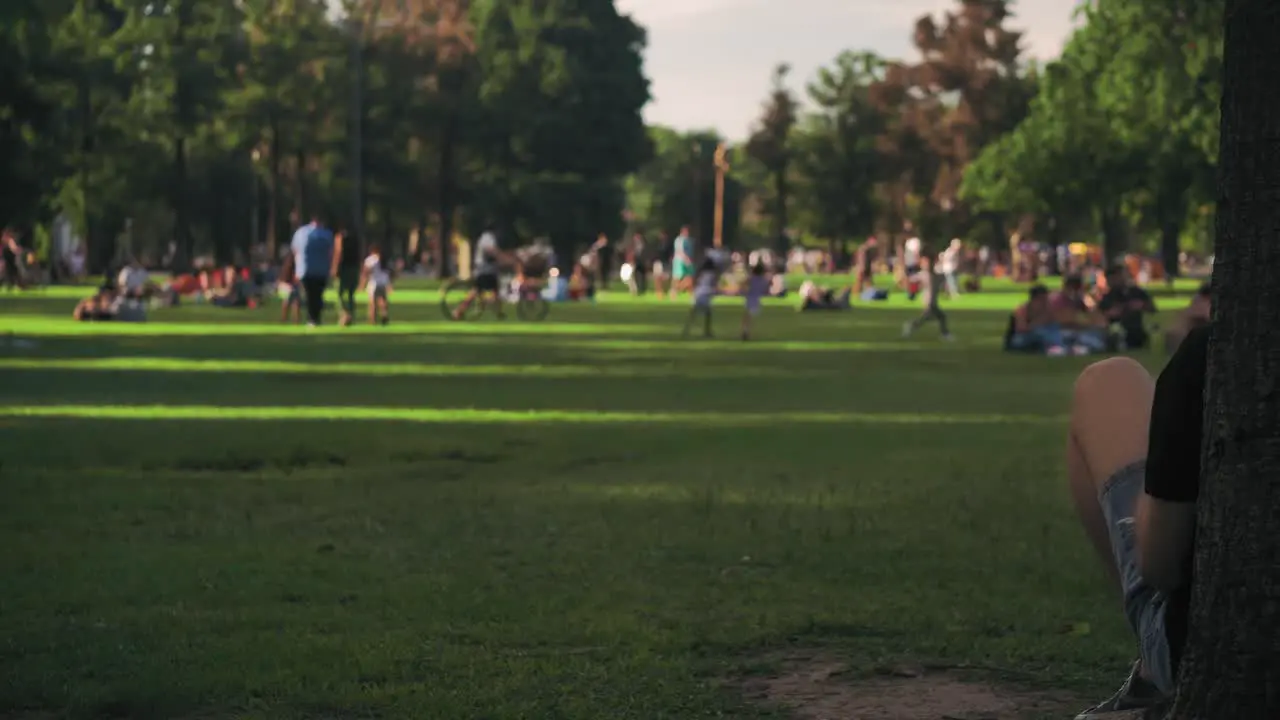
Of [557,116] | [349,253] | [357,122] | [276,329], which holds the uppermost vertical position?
[557,116]

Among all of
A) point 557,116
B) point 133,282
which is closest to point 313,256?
point 133,282

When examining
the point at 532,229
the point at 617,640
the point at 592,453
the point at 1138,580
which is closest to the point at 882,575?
the point at 617,640

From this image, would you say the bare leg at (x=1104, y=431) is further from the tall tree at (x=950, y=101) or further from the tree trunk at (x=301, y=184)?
the tall tree at (x=950, y=101)

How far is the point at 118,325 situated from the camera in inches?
1439

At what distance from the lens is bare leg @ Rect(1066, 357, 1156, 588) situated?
5.12 m

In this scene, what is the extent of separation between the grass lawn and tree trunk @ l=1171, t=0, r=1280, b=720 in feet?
6.06

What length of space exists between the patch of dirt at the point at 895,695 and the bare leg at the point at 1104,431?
815mm

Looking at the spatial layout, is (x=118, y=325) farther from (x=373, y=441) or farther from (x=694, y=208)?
(x=694, y=208)

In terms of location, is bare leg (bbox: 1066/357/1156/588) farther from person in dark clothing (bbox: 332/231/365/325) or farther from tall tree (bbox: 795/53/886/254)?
tall tree (bbox: 795/53/886/254)

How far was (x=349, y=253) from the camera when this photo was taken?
37188 mm

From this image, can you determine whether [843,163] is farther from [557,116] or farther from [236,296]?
[236,296]

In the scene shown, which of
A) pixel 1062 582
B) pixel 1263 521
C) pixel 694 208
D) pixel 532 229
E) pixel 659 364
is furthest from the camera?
pixel 694 208

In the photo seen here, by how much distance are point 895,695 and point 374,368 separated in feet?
59.5

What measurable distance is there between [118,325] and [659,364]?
47.4 ft
